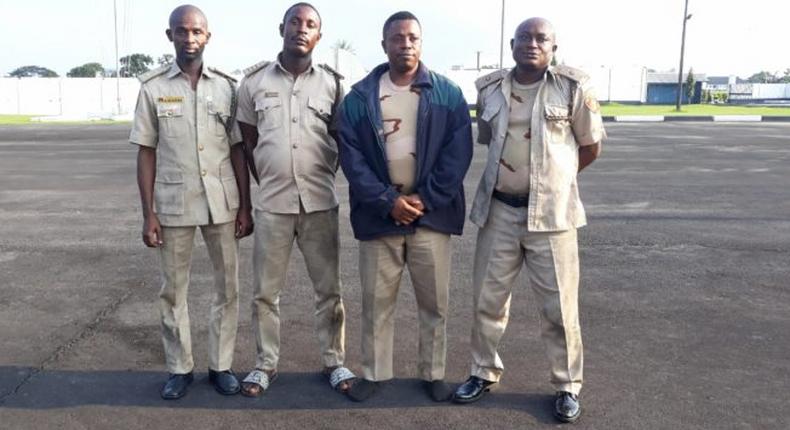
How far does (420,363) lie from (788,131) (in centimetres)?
2356

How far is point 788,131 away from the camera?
23.4m

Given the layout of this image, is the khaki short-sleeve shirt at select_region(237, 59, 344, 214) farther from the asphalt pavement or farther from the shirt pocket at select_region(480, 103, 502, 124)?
the asphalt pavement

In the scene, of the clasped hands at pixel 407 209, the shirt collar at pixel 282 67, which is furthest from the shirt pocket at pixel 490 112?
the shirt collar at pixel 282 67

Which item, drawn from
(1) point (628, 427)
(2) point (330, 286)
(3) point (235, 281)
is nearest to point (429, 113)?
(2) point (330, 286)

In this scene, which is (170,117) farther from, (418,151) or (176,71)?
(418,151)

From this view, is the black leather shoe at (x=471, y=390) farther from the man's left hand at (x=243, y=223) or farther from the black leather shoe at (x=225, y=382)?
the man's left hand at (x=243, y=223)

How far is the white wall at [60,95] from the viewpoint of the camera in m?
41.2

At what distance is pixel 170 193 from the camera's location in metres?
3.78

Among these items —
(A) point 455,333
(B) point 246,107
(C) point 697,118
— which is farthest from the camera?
(C) point 697,118

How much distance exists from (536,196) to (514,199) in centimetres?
13

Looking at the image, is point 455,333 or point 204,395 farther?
point 455,333

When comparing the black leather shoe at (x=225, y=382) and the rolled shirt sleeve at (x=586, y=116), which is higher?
the rolled shirt sleeve at (x=586, y=116)

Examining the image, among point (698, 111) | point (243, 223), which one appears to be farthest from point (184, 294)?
point (698, 111)

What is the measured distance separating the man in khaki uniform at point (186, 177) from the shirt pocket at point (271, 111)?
193mm
